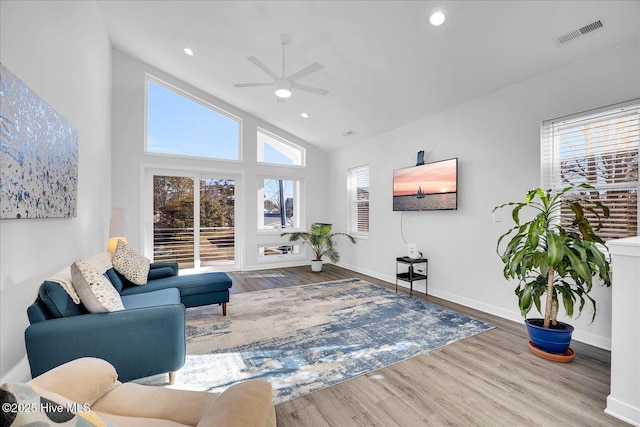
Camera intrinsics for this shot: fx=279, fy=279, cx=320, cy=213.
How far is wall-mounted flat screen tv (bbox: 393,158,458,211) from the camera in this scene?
381cm

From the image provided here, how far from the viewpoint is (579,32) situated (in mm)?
2404

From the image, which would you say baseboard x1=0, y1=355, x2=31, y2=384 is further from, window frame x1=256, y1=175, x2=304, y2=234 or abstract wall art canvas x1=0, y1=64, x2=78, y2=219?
window frame x1=256, y1=175, x2=304, y2=234

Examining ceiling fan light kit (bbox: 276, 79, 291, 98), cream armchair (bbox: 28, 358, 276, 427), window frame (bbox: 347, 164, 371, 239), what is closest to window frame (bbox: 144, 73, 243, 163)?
window frame (bbox: 347, 164, 371, 239)

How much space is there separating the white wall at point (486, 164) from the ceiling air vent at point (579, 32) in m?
0.36

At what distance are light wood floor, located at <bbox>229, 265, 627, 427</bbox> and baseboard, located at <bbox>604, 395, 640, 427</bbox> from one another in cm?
4

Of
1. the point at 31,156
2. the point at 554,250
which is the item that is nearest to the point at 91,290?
the point at 31,156

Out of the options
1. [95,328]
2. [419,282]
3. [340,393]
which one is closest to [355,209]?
[419,282]

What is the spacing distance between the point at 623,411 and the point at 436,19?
3222mm

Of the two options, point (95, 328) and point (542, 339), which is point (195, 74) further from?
point (542, 339)

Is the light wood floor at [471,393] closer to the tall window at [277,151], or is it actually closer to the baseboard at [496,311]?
the baseboard at [496,311]

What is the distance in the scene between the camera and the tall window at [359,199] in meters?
5.70

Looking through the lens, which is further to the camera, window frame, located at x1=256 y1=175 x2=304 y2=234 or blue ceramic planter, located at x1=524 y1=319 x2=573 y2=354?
window frame, located at x1=256 y1=175 x2=304 y2=234

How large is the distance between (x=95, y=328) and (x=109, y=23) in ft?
14.7

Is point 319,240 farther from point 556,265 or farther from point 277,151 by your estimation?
point 556,265
